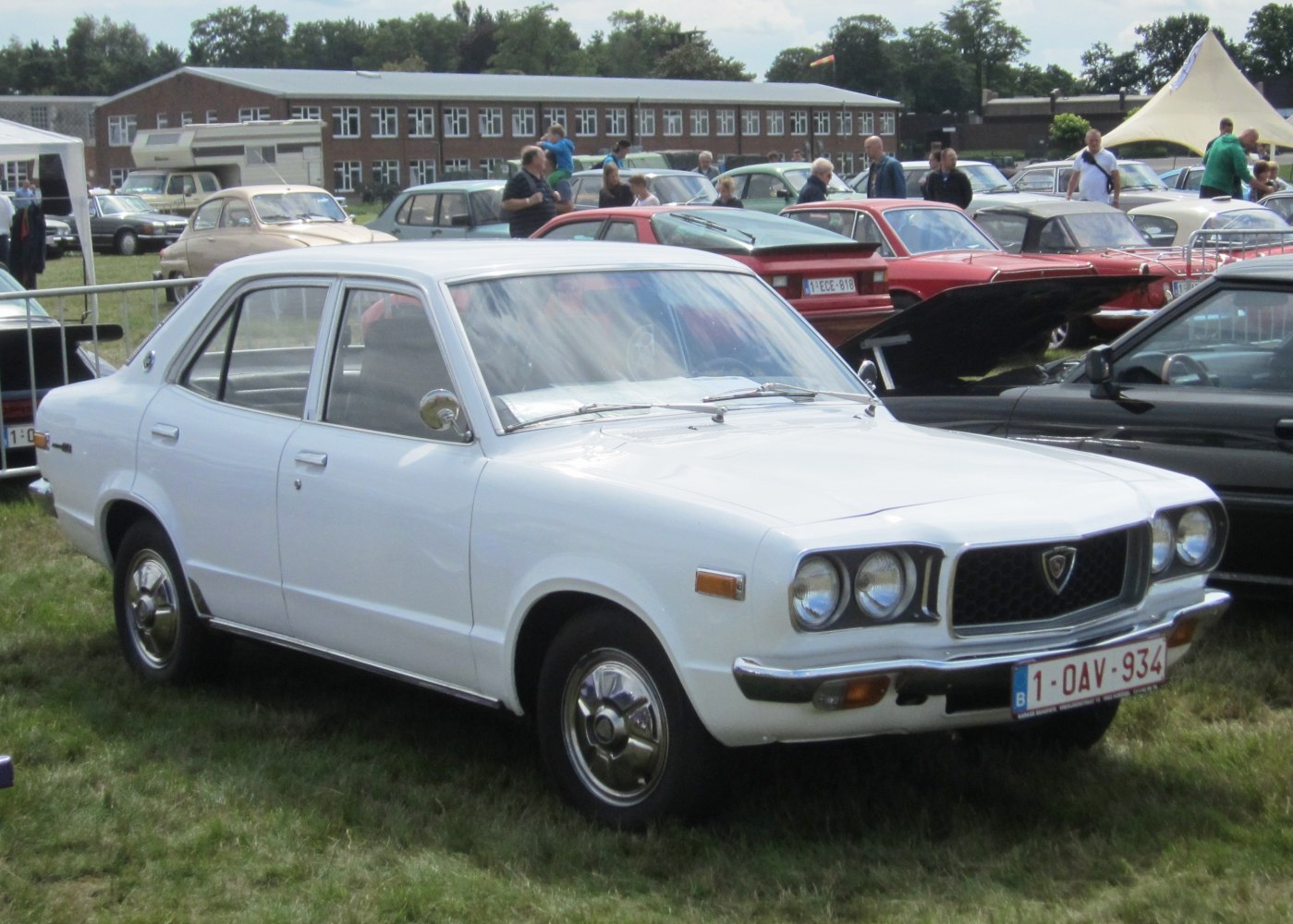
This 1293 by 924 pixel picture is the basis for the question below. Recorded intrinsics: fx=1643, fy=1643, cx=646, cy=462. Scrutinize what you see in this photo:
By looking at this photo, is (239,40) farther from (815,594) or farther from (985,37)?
(815,594)

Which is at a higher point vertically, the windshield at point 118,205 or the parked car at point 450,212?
the parked car at point 450,212

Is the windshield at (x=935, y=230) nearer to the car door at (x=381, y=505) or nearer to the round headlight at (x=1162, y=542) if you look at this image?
the car door at (x=381, y=505)

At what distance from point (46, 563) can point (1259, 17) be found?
12912cm

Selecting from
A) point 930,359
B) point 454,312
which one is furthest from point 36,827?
point 930,359

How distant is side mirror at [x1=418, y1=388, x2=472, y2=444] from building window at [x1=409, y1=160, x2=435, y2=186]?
254 feet

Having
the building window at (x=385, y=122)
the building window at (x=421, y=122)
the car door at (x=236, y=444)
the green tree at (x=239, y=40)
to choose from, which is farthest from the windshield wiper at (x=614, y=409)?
the green tree at (x=239, y=40)

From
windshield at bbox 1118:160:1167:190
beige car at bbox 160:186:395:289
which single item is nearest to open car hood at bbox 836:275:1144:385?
beige car at bbox 160:186:395:289

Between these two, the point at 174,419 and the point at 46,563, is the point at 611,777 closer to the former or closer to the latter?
the point at 174,419

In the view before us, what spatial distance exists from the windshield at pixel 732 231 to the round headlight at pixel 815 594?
884 cm

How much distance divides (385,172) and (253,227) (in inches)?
2319

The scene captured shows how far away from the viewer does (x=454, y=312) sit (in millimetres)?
4965

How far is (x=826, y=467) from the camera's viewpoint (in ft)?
14.4

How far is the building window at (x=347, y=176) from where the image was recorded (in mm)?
79000

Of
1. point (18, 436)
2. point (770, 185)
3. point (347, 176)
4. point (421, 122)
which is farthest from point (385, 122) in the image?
point (18, 436)
